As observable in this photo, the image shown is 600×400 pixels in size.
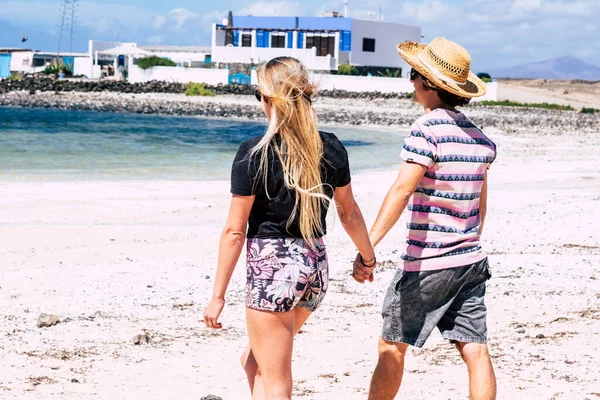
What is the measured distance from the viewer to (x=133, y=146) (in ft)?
88.4

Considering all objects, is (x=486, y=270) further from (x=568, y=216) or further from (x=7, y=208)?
→ (x=7, y=208)

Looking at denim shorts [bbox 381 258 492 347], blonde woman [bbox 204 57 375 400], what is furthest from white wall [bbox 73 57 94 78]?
blonde woman [bbox 204 57 375 400]

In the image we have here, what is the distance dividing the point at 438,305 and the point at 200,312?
2.83 meters

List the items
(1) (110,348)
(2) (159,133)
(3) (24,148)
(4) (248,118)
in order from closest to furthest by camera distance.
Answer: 1. (1) (110,348)
2. (3) (24,148)
3. (2) (159,133)
4. (4) (248,118)

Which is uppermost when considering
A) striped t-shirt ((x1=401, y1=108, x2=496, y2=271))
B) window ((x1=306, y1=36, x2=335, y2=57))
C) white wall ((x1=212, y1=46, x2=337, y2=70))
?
window ((x1=306, y1=36, x2=335, y2=57))

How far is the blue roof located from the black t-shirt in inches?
2445

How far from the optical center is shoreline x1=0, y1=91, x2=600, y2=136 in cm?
3419

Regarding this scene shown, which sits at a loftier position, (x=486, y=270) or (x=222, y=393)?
(x=486, y=270)

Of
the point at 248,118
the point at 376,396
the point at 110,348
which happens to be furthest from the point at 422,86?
the point at 248,118

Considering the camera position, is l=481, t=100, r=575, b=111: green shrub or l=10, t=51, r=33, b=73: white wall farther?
l=10, t=51, r=33, b=73: white wall

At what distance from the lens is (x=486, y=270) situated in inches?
143

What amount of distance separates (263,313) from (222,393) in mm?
1412

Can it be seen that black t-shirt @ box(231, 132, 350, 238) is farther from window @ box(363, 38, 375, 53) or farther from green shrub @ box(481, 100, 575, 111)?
window @ box(363, 38, 375, 53)

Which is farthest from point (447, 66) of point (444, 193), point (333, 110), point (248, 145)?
point (333, 110)
